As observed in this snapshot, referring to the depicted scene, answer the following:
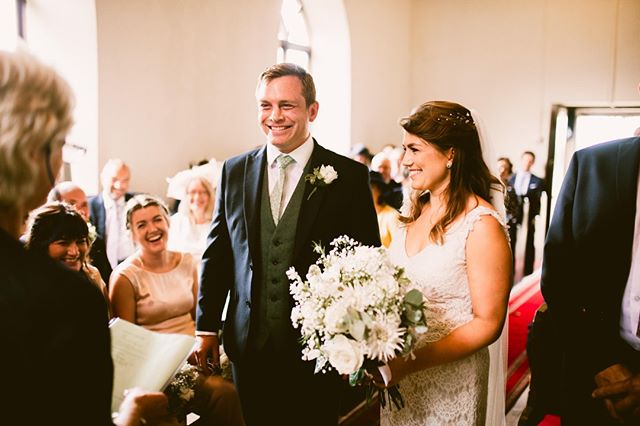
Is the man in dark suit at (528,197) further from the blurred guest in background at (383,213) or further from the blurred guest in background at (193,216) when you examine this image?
the blurred guest in background at (193,216)

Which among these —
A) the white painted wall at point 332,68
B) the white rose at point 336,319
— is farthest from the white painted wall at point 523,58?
the white rose at point 336,319

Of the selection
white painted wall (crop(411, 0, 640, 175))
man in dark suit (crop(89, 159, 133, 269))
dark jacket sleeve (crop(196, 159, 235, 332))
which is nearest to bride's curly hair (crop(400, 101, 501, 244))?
dark jacket sleeve (crop(196, 159, 235, 332))

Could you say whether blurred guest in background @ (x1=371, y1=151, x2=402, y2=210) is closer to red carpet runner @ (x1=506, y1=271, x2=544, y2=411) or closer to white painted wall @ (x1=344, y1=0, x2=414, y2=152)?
red carpet runner @ (x1=506, y1=271, x2=544, y2=411)

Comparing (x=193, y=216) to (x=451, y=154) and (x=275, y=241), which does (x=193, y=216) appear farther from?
(x=451, y=154)

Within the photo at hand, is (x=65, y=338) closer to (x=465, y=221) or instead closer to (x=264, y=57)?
(x=465, y=221)

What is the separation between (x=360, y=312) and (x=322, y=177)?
0.87m

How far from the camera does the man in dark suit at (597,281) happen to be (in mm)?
1826

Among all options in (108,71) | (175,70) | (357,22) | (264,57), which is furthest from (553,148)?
(108,71)

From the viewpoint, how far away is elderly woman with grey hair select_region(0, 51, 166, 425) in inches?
36.6

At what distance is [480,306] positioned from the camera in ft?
6.04

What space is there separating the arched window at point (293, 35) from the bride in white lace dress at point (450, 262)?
26.8ft

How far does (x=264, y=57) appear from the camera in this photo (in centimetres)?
811

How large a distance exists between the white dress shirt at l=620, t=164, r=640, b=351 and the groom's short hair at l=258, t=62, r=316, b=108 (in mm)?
1328

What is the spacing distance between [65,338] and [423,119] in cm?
144
